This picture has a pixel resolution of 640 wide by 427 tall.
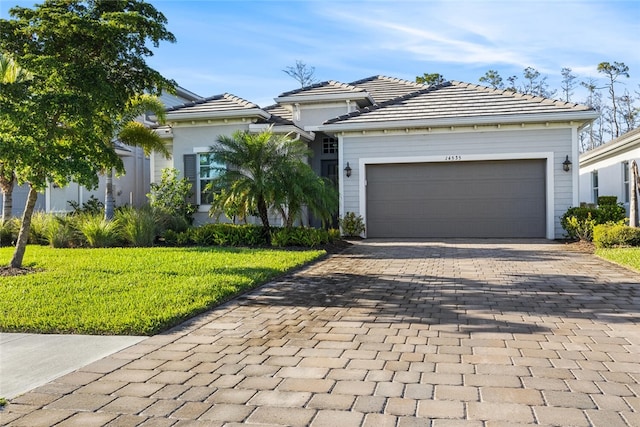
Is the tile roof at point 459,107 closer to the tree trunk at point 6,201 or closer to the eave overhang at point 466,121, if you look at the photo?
the eave overhang at point 466,121

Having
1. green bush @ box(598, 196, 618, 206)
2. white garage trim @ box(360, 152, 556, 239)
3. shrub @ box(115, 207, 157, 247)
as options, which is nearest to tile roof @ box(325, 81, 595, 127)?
white garage trim @ box(360, 152, 556, 239)

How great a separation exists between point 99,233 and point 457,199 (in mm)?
9883

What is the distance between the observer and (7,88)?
25.5ft

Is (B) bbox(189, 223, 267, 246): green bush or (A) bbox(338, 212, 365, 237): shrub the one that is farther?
(A) bbox(338, 212, 365, 237): shrub

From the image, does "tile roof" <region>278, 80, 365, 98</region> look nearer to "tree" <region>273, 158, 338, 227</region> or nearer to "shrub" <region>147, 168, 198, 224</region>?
"shrub" <region>147, 168, 198, 224</region>

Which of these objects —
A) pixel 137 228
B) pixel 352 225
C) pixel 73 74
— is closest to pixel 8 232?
pixel 137 228

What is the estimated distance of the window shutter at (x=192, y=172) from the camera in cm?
1681

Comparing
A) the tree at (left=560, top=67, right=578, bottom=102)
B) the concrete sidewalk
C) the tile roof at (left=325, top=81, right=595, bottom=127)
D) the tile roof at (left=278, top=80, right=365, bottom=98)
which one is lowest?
the concrete sidewalk

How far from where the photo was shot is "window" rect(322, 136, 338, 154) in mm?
18194

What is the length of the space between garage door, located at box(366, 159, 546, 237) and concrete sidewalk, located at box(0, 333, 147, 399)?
11.7 m

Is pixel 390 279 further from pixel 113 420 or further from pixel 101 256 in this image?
pixel 101 256

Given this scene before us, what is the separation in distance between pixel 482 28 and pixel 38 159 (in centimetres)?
897

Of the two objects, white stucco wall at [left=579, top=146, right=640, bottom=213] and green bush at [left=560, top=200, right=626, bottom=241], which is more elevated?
white stucco wall at [left=579, top=146, right=640, bottom=213]

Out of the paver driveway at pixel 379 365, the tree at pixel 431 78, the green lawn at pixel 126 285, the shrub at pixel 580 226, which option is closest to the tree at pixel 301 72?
the tree at pixel 431 78
